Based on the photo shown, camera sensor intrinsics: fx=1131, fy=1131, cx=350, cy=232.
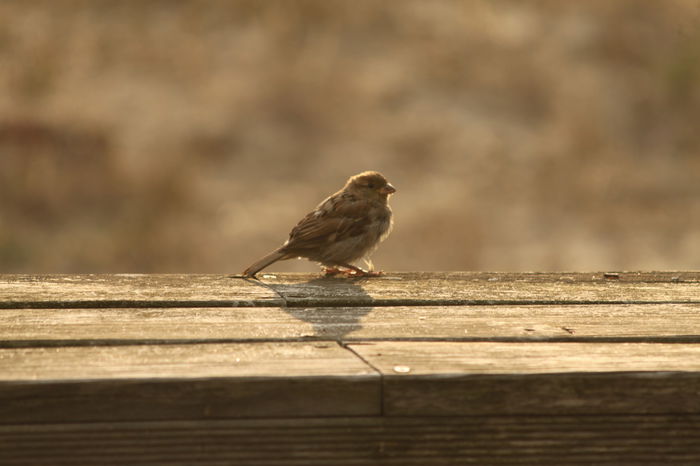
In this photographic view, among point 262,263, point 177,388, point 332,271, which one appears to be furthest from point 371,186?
point 177,388

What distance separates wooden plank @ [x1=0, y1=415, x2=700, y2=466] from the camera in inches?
74.4

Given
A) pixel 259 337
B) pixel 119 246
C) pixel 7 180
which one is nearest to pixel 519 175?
pixel 119 246

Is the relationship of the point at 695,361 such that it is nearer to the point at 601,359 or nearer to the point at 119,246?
the point at 601,359

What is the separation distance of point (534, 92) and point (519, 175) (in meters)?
2.05

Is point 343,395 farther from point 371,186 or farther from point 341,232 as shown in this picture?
point 371,186

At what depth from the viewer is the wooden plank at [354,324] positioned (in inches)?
92.1

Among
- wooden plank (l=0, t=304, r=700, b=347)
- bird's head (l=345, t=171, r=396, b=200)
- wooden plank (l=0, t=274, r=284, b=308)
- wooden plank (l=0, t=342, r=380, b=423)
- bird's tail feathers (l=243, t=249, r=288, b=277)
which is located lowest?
wooden plank (l=0, t=342, r=380, b=423)

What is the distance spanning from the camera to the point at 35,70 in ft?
48.9

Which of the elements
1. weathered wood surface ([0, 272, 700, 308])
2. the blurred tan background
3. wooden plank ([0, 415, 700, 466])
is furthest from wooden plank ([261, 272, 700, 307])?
the blurred tan background

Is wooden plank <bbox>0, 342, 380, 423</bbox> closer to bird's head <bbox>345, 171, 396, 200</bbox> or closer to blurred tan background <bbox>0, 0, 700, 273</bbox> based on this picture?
bird's head <bbox>345, 171, 396, 200</bbox>

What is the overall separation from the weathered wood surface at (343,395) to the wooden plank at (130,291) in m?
0.36

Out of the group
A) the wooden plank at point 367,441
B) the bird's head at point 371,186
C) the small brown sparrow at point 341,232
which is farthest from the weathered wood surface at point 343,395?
the bird's head at point 371,186

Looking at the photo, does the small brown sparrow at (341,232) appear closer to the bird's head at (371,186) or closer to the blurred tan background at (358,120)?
the bird's head at (371,186)

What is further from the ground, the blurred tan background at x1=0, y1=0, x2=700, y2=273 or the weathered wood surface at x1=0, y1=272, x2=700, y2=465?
the blurred tan background at x1=0, y1=0, x2=700, y2=273
